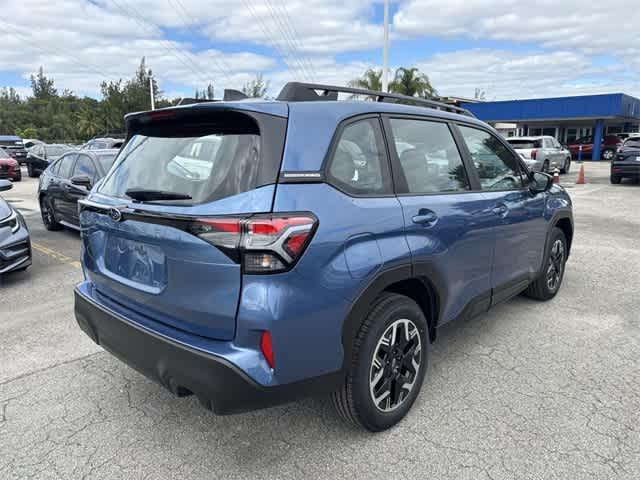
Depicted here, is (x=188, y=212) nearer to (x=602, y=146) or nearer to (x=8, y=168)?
(x=8, y=168)

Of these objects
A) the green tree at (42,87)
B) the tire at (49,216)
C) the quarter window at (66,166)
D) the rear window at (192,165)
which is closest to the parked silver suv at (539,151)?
the quarter window at (66,166)

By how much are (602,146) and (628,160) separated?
19967mm

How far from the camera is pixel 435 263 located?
2857 millimetres

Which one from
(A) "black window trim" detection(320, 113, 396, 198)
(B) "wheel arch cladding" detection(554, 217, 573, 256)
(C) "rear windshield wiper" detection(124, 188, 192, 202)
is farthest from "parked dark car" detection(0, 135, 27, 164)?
(A) "black window trim" detection(320, 113, 396, 198)

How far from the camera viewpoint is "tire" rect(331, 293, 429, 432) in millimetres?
2506

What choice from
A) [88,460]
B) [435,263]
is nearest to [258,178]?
[435,263]

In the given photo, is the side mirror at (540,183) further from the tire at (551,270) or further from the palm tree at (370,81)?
the palm tree at (370,81)

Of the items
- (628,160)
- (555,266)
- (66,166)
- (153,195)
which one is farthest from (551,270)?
(628,160)

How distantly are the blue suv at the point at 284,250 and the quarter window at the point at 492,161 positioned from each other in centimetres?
29

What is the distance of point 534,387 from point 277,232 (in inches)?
86.0

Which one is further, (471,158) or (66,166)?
(66,166)

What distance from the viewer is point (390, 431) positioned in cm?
276

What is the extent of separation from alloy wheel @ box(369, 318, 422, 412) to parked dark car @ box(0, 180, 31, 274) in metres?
4.61

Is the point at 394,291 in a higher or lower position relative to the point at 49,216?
higher
